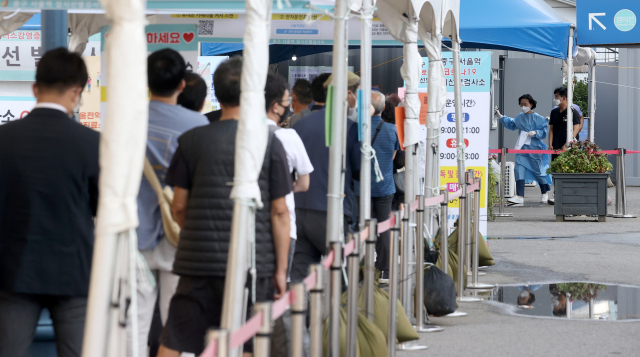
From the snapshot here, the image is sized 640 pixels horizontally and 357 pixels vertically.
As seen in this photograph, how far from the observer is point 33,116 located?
3.04 m

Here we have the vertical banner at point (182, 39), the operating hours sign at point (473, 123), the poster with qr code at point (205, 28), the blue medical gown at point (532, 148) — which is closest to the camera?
the vertical banner at point (182, 39)

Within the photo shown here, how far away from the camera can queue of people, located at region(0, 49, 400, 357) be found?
3006 mm

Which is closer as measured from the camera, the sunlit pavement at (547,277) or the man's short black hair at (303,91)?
the sunlit pavement at (547,277)

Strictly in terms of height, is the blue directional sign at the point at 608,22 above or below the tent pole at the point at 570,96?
above

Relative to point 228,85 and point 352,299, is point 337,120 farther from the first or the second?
point 352,299

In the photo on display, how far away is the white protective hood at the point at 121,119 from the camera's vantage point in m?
2.04

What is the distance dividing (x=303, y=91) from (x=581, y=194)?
8.17 m

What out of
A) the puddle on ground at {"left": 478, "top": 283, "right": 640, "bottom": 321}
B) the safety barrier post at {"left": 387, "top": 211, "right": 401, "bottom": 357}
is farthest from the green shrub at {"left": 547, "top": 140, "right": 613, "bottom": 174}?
the safety barrier post at {"left": 387, "top": 211, "right": 401, "bottom": 357}

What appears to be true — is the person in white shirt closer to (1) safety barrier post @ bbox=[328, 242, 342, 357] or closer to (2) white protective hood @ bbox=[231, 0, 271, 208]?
(1) safety barrier post @ bbox=[328, 242, 342, 357]

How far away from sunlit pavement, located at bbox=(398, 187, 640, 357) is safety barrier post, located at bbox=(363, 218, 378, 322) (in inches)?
48.0

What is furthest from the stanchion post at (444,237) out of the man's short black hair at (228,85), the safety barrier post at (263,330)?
the safety barrier post at (263,330)

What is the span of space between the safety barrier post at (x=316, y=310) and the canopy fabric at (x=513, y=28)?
876 centimetres

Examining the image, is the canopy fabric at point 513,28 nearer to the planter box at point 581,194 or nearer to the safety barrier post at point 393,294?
the planter box at point 581,194

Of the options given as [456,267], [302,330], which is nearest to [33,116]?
[302,330]
